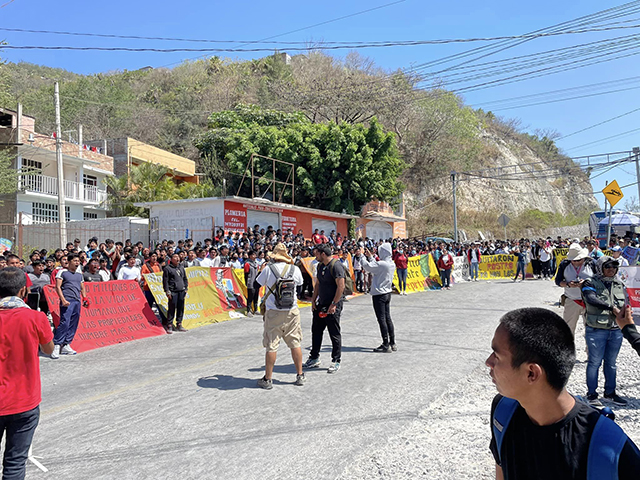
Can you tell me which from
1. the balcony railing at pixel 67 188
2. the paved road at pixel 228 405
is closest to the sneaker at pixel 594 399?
the paved road at pixel 228 405

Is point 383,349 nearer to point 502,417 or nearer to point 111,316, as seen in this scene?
point 111,316

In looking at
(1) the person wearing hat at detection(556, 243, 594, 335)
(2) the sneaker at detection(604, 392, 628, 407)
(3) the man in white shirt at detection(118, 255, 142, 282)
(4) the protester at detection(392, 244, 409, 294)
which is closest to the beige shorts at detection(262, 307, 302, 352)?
(2) the sneaker at detection(604, 392, 628, 407)

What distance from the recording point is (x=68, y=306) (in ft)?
30.1

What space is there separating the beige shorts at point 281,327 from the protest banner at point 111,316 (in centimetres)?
493

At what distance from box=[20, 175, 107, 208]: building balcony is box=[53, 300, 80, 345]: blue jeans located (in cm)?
2339

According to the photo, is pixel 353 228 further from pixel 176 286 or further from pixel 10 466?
pixel 10 466

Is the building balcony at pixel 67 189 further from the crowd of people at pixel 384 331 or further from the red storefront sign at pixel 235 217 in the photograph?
the crowd of people at pixel 384 331

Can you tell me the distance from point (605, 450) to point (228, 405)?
4.78 m

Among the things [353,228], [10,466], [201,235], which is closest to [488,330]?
[10,466]

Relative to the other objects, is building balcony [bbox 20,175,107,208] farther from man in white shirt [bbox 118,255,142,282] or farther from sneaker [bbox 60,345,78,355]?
sneaker [bbox 60,345,78,355]

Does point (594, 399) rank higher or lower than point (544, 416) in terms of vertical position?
lower

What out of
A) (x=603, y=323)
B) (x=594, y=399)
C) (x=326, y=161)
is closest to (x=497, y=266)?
(x=326, y=161)

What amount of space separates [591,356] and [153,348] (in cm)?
754

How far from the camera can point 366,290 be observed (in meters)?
19.6
